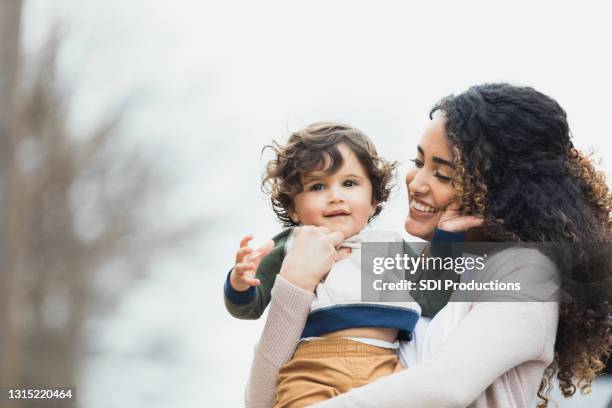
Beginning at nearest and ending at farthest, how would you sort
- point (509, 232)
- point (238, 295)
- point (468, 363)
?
point (468, 363), point (509, 232), point (238, 295)

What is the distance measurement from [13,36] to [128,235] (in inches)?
173

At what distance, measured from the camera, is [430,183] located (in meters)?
2.72

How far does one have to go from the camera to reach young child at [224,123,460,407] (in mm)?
2490

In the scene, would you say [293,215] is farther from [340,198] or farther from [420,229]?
[420,229]

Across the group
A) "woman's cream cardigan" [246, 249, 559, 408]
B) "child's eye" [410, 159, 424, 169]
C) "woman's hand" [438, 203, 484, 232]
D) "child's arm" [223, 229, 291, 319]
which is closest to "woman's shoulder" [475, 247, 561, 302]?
"woman's cream cardigan" [246, 249, 559, 408]

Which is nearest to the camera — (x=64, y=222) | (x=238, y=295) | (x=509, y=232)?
(x=509, y=232)

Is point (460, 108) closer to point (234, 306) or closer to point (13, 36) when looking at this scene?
point (234, 306)

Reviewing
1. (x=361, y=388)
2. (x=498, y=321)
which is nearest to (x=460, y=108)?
(x=498, y=321)

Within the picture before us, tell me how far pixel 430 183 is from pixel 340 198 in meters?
0.23

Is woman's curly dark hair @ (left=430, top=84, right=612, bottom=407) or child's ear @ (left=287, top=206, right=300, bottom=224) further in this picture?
child's ear @ (left=287, top=206, right=300, bottom=224)

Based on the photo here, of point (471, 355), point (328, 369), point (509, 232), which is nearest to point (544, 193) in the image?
point (509, 232)

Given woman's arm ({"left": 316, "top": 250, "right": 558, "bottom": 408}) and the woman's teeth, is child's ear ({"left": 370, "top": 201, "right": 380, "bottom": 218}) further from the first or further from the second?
woman's arm ({"left": 316, "top": 250, "right": 558, "bottom": 408})

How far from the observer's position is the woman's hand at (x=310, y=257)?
2.60m

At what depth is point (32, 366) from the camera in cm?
889
